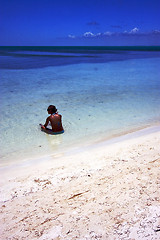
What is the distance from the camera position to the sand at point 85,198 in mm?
2227

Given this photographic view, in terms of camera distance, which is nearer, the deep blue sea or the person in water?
the deep blue sea

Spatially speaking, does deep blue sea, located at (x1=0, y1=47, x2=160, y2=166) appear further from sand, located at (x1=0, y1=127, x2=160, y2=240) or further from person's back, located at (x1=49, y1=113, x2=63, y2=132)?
sand, located at (x1=0, y1=127, x2=160, y2=240)

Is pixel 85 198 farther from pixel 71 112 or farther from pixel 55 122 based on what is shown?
pixel 71 112

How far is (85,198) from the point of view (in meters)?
2.72

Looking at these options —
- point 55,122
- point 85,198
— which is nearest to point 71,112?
point 55,122

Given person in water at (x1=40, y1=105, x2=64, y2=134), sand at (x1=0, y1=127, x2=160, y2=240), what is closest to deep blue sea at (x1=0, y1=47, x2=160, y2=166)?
person in water at (x1=40, y1=105, x2=64, y2=134)

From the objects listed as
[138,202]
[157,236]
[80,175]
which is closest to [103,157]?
[80,175]

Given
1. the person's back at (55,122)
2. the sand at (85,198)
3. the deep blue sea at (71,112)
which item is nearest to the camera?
the sand at (85,198)

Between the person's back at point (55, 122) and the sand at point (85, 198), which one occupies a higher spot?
the person's back at point (55, 122)

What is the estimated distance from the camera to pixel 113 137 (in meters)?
5.50

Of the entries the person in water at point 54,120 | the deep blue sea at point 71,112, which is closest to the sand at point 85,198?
the deep blue sea at point 71,112

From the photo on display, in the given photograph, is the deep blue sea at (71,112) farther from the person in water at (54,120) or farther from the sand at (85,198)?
the sand at (85,198)

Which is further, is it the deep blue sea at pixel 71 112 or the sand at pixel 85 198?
the deep blue sea at pixel 71 112

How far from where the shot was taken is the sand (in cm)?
223
